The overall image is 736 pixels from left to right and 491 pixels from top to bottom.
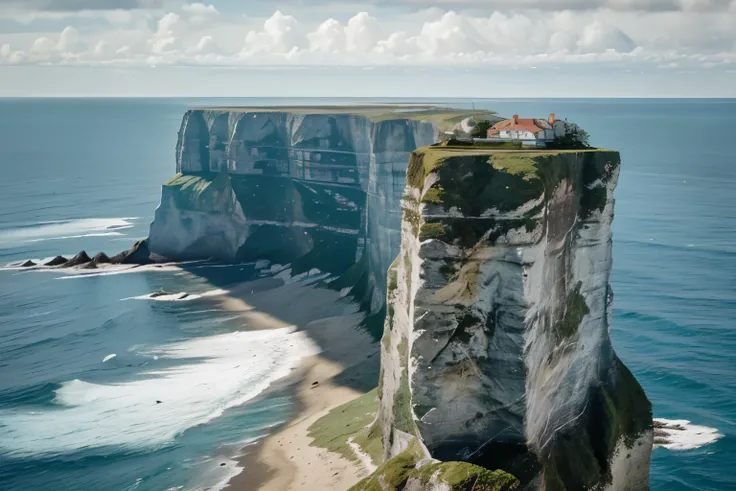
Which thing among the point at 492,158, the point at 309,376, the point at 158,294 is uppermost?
the point at 492,158

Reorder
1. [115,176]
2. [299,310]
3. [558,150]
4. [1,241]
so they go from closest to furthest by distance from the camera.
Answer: [558,150] → [299,310] → [1,241] → [115,176]

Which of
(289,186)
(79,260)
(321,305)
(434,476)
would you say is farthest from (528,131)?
(79,260)

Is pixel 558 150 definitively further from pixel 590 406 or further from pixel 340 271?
pixel 340 271

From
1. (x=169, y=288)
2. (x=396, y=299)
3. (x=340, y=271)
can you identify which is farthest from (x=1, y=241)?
(x=396, y=299)

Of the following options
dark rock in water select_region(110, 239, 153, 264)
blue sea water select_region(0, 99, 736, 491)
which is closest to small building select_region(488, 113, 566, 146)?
blue sea water select_region(0, 99, 736, 491)

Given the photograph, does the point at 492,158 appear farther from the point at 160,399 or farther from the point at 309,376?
the point at 160,399

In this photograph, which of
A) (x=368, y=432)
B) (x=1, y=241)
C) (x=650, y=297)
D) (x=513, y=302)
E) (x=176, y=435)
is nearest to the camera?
(x=513, y=302)

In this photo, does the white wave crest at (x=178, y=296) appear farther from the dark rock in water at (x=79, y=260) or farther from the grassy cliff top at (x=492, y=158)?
the grassy cliff top at (x=492, y=158)

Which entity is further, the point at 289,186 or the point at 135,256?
the point at 135,256
